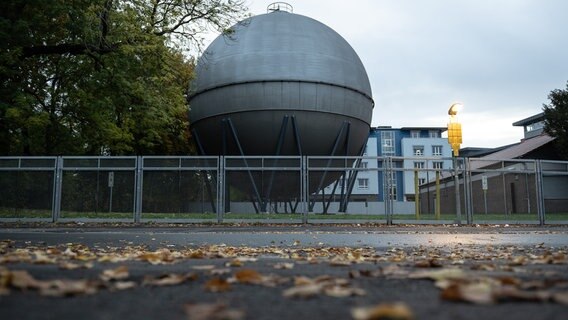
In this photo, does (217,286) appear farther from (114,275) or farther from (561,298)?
(561,298)

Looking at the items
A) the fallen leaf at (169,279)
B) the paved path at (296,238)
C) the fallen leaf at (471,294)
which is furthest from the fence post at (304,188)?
the fallen leaf at (471,294)

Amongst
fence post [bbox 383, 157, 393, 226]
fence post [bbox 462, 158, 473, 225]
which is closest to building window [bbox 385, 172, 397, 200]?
fence post [bbox 383, 157, 393, 226]

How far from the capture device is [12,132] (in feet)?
64.4

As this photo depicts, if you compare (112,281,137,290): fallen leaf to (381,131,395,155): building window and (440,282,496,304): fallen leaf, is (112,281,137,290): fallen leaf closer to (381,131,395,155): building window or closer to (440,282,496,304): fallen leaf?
(440,282,496,304): fallen leaf

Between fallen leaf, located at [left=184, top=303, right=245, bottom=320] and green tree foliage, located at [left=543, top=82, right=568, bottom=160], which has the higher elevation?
green tree foliage, located at [left=543, top=82, right=568, bottom=160]

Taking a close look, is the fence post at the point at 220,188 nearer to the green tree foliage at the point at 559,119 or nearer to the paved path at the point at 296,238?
the paved path at the point at 296,238

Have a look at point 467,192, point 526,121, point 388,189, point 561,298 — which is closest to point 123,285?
point 561,298

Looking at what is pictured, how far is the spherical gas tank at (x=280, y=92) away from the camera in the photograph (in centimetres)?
2047

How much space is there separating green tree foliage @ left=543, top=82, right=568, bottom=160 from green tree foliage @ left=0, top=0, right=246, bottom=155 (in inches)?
918

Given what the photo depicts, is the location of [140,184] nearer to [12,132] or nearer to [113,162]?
[113,162]

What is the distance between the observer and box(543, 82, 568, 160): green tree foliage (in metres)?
30.8

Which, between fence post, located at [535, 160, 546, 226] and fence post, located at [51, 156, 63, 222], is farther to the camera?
fence post, located at [535, 160, 546, 226]

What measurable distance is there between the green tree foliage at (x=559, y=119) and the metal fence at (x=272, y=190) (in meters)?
15.0

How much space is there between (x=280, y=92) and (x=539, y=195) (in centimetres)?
1054
